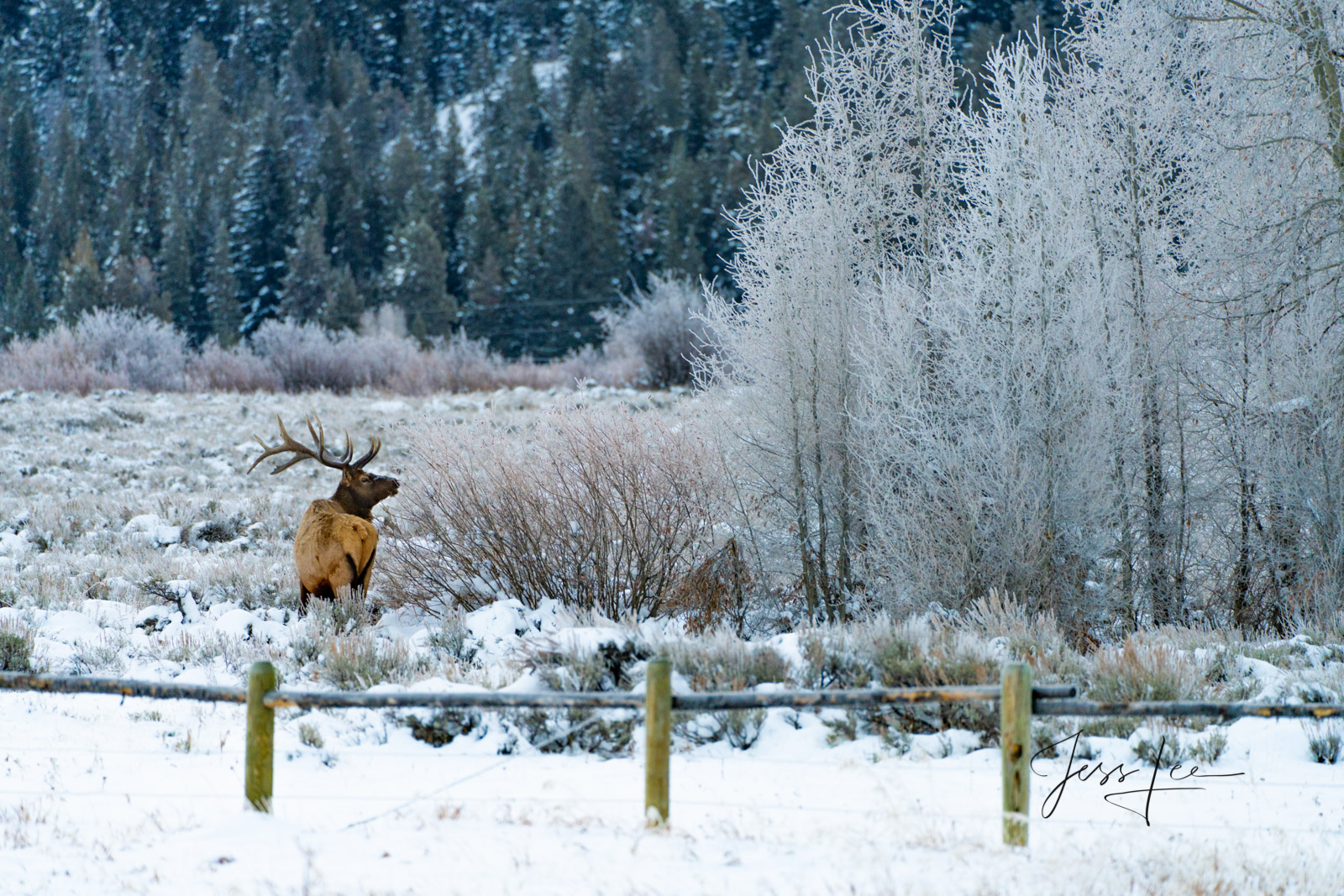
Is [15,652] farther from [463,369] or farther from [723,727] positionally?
[463,369]

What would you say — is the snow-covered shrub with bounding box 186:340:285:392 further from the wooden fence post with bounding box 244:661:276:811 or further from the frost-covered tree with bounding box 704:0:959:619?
the wooden fence post with bounding box 244:661:276:811

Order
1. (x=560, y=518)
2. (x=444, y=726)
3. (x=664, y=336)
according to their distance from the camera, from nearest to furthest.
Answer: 1. (x=444, y=726)
2. (x=560, y=518)
3. (x=664, y=336)

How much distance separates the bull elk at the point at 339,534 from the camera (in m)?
9.09

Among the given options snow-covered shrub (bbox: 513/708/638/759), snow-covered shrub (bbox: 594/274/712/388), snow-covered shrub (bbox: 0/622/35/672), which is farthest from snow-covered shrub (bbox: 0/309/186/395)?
snow-covered shrub (bbox: 513/708/638/759)

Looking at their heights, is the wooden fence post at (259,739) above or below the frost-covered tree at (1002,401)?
below

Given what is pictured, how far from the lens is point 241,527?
14.2 m

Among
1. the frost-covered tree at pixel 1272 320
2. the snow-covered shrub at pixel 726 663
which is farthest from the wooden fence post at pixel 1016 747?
the frost-covered tree at pixel 1272 320

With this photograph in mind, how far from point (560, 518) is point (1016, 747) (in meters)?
6.11

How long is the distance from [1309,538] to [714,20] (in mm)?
72199

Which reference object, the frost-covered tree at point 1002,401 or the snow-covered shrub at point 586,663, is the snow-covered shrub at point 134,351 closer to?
the frost-covered tree at point 1002,401

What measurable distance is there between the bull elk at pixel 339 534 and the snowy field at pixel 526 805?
545mm

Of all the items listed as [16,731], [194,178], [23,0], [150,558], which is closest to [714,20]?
[194,178]

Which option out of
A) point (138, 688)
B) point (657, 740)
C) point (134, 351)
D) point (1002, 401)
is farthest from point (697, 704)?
point (134, 351)
